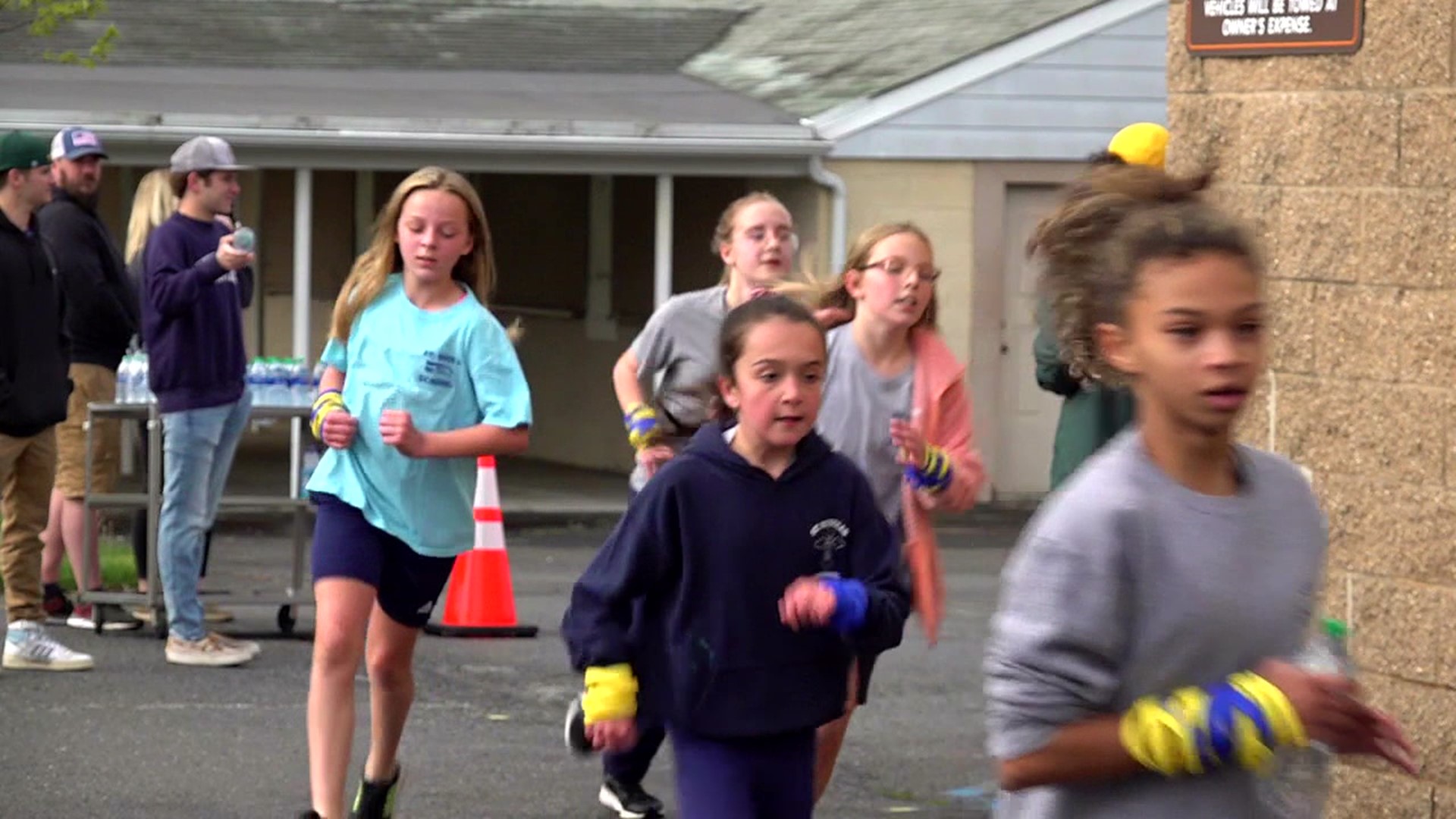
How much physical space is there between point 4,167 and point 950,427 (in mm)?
4669

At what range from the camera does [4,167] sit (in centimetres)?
955

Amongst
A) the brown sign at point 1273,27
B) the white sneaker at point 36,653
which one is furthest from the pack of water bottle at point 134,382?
the brown sign at point 1273,27

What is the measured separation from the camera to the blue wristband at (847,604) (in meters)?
4.91

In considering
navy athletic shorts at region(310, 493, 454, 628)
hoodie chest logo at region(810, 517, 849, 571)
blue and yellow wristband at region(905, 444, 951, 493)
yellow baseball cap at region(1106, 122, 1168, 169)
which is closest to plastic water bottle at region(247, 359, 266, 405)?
navy athletic shorts at region(310, 493, 454, 628)

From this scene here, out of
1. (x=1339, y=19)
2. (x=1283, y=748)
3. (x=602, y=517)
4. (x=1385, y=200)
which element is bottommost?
(x=602, y=517)

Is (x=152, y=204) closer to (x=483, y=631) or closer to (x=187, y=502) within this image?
(x=187, y=502)

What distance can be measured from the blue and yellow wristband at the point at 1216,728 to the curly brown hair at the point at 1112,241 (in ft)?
1.57

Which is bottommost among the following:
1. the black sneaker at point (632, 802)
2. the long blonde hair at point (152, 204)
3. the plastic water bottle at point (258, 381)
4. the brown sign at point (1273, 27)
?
the black sneaker at point (632, 802)

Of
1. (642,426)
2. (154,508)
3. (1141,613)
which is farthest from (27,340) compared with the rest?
(1141,613)

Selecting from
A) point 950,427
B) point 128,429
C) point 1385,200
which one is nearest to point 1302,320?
point 1385,200

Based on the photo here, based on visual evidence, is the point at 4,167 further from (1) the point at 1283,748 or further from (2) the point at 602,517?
(2) the point at 602,517

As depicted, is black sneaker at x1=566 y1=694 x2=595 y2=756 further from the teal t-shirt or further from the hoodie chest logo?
the teal t-shirt

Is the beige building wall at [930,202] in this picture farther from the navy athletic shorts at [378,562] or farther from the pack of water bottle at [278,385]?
the navy athletic shorts at [378,562]

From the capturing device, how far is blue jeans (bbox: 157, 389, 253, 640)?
10.2 meters
